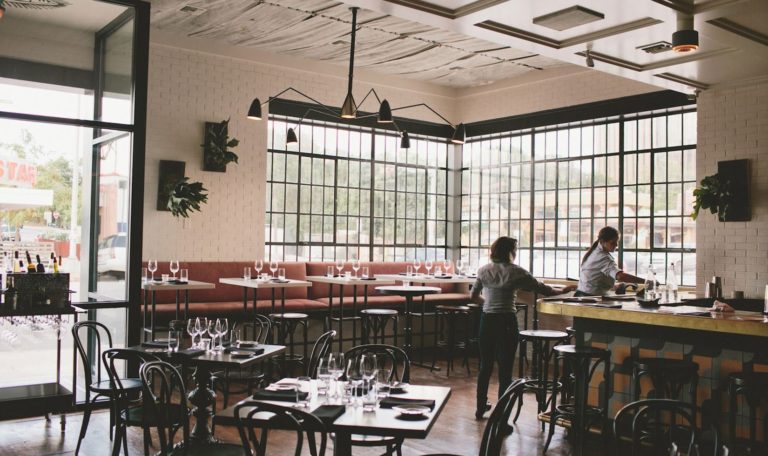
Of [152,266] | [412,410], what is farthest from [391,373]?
[152,266]

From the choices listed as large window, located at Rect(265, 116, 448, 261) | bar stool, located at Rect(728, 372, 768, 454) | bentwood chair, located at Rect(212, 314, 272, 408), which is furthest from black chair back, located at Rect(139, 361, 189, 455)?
large window, located at Rect(265, 116, 448, 261)

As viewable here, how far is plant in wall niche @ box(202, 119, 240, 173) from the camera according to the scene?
335 inches

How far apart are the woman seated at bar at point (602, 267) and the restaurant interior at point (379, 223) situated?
3cm

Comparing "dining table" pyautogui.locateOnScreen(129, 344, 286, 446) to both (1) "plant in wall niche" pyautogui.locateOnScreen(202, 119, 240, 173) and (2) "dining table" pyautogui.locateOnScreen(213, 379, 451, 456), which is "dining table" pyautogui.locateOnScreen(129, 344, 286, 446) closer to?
(2) "dining table" pyautogui.locateOnScreen(213, 379, 451, 456)

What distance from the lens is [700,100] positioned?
301 inches

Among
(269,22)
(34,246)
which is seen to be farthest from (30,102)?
(269,22)

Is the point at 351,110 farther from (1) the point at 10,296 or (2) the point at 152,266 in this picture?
(1) the point at 10,296

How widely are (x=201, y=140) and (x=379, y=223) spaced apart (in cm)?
308

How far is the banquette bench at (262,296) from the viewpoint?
7.86 m

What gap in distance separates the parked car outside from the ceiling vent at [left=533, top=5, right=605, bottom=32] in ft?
13.6

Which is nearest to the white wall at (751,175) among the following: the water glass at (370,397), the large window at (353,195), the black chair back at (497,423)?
the large window at (353,195)

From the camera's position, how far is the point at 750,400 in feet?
14.0

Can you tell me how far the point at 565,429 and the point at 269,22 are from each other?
17.6 feet

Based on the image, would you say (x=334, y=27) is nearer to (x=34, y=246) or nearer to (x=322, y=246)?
(x=322, y=246)
